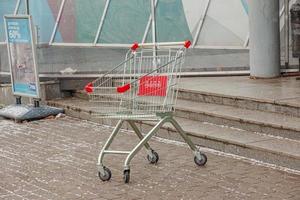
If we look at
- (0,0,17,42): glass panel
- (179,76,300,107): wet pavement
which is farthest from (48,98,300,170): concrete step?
(0,0,17,42): glass panel

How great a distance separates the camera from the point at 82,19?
12.9 m

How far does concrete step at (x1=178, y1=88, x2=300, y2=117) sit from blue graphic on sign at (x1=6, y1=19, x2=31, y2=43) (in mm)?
2990

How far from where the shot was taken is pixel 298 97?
344 inches

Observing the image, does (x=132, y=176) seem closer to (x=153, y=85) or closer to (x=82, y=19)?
(x=153, y=85)

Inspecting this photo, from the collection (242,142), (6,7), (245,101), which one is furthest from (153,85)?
(6,7)

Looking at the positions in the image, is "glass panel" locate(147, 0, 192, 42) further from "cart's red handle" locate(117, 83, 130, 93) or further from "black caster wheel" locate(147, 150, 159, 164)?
"cart's red handle" locate(117, 83, 130, 93)

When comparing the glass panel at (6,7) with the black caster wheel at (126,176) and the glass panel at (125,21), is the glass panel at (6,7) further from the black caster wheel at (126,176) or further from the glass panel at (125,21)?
the black caster wheel at (126,176)

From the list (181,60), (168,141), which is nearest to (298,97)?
(168,141)

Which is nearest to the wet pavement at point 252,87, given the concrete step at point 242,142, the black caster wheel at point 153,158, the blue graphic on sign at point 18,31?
the concrete step at point 242,142

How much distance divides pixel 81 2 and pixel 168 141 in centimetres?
504

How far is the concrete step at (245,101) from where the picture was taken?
8335 mm

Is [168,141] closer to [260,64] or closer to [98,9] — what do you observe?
[260,64]

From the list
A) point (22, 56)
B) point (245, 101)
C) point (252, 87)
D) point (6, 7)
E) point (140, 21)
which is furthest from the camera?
point (6, 7)

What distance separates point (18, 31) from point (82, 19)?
1.81 metres
